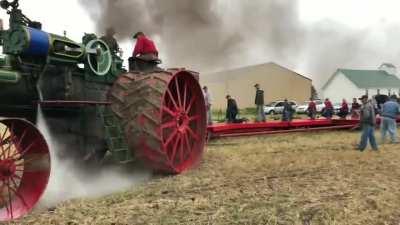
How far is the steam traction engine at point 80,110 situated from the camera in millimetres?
5465

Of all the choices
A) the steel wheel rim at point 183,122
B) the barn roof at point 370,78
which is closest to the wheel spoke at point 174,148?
the steel wheel rim at point 183,122

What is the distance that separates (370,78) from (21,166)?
191ft

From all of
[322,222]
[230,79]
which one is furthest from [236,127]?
[230,79]

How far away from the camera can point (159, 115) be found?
22.2 ft

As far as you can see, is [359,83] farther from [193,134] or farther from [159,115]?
[159,115]

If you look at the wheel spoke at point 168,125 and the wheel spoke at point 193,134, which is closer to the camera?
the wheel spoke at point 168,125

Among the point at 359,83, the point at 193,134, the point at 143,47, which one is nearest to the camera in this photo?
the point at 143,47

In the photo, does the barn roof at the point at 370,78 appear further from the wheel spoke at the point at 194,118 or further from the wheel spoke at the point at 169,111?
the wheel spoke at the point at 169,111

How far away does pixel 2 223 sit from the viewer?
4.88 metres

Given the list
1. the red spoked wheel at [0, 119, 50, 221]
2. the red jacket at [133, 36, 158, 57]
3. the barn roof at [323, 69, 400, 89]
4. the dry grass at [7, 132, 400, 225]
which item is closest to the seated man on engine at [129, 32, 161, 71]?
the red jacket at [133, 36, 158, 57]

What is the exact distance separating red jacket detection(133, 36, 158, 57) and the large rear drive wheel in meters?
0.61

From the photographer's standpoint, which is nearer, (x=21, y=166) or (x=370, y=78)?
(x=21, y=166)

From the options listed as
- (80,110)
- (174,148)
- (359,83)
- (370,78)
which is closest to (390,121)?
(174,148)

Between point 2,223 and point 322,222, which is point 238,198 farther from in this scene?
point 2,223
